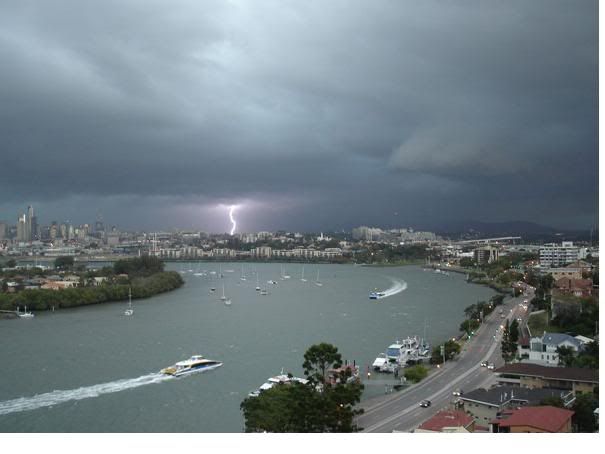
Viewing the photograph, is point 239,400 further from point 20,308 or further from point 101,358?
point 20,308

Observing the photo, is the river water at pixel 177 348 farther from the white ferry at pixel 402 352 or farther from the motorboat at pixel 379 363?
the white ferry at pixel 402 352

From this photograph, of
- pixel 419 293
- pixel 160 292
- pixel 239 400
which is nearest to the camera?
pixel 239 400

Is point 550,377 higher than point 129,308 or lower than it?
higher

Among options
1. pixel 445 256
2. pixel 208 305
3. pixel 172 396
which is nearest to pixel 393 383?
pixel 172 396

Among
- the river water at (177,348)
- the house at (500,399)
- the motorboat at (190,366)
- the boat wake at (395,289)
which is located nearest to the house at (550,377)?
the house at (500,399)

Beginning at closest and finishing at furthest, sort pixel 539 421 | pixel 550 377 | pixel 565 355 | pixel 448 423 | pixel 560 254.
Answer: pixel 539 421, pixel 448 423, pixel 550 377, pixel 565 355, pixel 560 254

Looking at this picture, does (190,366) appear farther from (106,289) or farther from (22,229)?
(22,229)

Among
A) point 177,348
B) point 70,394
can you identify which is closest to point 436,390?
point 70,394

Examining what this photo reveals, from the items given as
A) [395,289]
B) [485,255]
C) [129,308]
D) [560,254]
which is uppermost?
[560,254]
